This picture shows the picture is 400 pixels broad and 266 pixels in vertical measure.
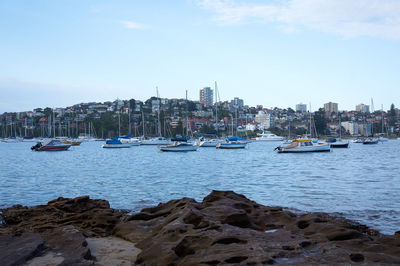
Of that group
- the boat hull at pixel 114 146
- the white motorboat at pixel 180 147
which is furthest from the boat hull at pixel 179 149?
the boat hull at pixel 114 146

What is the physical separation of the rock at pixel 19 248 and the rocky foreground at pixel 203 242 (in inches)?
0.5

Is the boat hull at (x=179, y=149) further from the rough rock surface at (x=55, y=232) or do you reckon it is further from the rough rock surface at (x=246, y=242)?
the rough rock surface at (x=246, y=242)

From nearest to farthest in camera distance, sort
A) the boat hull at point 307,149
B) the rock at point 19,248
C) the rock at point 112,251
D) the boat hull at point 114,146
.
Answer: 1. the rock at point 19,248
2. the rock at point 112,251
3. the boat hull at point 307,149
4. the boat hull at point 114,146

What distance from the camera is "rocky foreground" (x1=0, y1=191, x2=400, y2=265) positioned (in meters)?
4.34

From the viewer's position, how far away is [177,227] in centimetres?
578

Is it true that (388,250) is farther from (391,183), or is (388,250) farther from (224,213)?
(391,183)

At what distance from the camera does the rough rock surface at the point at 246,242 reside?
4238 mm

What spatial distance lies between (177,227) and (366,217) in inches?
238

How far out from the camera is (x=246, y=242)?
4.96m

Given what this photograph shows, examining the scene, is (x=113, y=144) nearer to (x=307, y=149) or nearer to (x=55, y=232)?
(x=307, y=149)

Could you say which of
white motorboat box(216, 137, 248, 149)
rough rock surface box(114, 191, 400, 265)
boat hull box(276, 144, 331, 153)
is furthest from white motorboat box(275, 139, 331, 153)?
rough rock surface box(114, 191, 400, 265)

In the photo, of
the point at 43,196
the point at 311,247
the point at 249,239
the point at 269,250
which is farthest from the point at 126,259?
the point at 43,196

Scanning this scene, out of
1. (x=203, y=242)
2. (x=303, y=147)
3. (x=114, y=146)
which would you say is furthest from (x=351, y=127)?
(x=203, y=242)

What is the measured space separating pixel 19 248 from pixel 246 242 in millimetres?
3197
